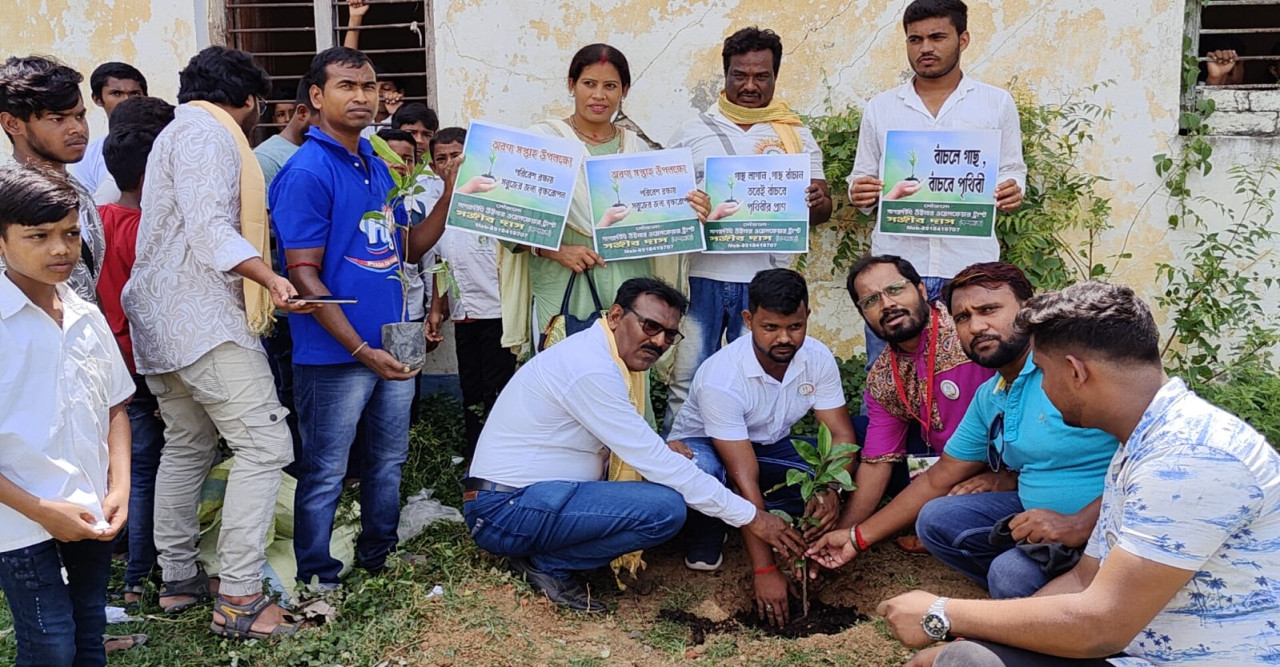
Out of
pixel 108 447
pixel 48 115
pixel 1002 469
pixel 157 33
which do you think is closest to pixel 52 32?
pixel 157 33

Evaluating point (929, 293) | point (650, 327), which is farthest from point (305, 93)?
point (929, 293)

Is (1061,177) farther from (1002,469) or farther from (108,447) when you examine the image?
(108,447)

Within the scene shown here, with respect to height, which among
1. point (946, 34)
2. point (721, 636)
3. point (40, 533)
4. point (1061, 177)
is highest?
point (946, 34)

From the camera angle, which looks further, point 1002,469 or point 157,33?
point 157,33

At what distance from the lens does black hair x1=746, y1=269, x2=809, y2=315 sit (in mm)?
4086

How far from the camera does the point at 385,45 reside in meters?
9.45

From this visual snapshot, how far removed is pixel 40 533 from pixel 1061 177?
4938 mm

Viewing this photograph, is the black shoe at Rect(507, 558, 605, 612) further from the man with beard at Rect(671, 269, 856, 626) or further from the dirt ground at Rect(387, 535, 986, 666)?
the man with beard at Rect(671, 269, 856, 626)

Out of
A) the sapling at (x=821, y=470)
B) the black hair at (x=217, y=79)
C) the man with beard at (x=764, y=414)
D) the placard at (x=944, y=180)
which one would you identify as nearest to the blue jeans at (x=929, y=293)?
the placard at (x=944, y=180)

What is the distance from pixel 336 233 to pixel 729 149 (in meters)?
1.82

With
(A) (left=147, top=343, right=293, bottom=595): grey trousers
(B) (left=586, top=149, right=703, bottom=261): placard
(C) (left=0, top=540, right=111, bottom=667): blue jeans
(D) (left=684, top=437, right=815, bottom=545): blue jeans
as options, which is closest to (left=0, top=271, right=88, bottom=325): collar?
(C) (left=0, top=540, right=111, bottom=667): blue jeans

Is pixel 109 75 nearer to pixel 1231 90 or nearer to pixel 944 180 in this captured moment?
pixel 944 180

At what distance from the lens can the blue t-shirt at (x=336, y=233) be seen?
370cm

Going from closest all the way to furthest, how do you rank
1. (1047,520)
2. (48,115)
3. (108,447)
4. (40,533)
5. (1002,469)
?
(40,533)
(108,447)
(1047,520)
(48,115)
(1002,469)
